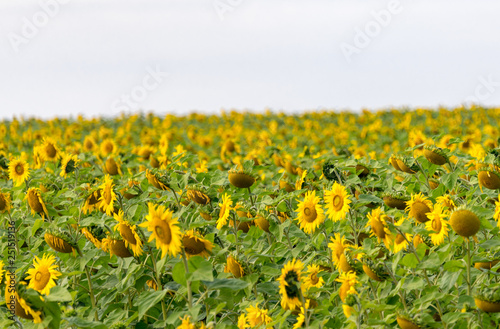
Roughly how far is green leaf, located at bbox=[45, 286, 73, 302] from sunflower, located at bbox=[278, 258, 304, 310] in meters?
1.00

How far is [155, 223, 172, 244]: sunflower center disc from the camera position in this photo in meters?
2.84

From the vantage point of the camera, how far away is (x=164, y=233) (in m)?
2.85

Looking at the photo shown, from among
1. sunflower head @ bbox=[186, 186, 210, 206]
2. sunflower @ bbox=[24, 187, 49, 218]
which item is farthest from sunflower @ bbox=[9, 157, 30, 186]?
sunflower head @ bbox=[186, 186, 210, 206]

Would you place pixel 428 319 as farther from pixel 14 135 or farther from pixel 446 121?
pixel 446 121

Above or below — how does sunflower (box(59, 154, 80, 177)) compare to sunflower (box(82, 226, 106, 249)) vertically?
above

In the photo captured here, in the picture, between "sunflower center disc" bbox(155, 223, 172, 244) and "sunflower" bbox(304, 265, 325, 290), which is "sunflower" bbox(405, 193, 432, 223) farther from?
"sunflower center disc" bbox(155, 223, 172, 244)

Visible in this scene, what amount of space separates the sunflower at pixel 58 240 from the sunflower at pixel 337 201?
1601 mm

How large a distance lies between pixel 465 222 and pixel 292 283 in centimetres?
92

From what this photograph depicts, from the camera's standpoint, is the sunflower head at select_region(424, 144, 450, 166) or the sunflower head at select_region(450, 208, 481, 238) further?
the sunflower head at select_region(424, 144, 450, 166)

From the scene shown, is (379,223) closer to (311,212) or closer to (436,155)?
(311,212)

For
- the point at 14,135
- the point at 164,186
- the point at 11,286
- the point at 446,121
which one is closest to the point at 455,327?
the point at 164,186

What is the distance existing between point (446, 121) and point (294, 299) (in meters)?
14.1

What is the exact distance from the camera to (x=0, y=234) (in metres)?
4.82

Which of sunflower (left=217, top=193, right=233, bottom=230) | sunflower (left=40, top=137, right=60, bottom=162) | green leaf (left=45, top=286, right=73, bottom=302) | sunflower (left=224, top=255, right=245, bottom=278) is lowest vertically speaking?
sunflower (left=224, top=255, right=245, bottom=278)
